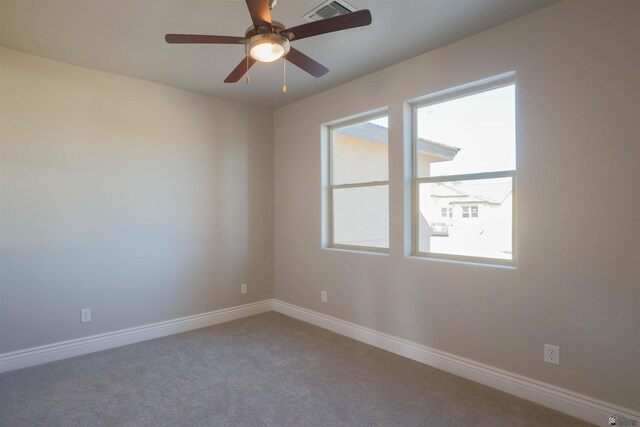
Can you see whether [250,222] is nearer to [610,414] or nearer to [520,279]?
[520,279]

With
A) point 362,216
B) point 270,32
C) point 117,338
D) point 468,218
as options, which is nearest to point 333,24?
point 270,32

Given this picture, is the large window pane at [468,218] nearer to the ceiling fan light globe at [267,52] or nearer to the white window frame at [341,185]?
the white window frame at [341,185]

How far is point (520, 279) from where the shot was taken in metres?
2.42

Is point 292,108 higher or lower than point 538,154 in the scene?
higher

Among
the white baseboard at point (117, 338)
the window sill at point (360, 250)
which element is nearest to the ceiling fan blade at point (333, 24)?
the window sill at point (360, 250)

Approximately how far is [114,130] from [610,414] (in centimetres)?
445

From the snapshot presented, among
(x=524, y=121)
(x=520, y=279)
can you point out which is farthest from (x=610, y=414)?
(x=524, y=121)

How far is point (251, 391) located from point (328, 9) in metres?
2.72

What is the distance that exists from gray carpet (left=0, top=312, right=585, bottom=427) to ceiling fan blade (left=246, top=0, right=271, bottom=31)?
7.51 feet

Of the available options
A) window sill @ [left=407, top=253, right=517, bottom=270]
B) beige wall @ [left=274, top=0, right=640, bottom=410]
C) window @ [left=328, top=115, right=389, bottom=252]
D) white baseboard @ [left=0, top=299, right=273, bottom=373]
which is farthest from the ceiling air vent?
white baseboard @ [left=0, top=299, right=273, bottom=373]

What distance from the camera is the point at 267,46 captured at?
1859 mm

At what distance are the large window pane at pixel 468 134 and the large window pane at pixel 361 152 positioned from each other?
0.39m

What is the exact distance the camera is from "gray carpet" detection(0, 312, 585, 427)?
216 centimetres

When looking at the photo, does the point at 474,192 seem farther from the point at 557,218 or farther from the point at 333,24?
the point at 333,24
